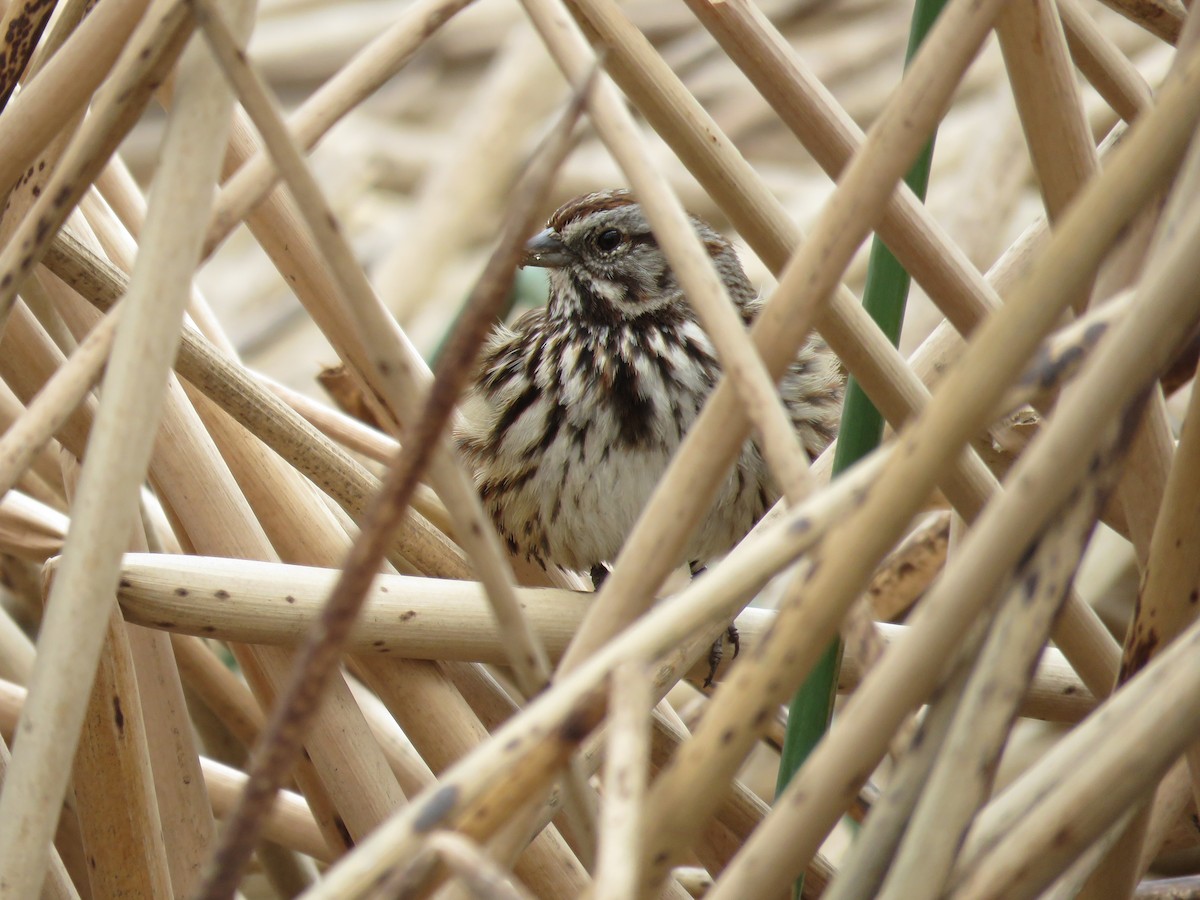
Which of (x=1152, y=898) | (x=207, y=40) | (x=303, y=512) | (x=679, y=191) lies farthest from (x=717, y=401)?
(x=679, y=191)

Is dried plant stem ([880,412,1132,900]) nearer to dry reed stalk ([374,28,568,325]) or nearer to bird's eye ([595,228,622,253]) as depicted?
bird's eye ([595,228,622,253])

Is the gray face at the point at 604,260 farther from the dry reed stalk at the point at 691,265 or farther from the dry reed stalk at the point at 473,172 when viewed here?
the dry reed stalk at the point at 473,172

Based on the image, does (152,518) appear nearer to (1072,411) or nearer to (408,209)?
(1072,411)

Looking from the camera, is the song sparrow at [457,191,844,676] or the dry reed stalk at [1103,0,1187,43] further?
the song sparrow at [457,191,844,676]

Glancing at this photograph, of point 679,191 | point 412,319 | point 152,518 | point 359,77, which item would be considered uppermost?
point 679,191

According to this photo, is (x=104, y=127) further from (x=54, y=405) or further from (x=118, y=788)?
(x=118, y=788)

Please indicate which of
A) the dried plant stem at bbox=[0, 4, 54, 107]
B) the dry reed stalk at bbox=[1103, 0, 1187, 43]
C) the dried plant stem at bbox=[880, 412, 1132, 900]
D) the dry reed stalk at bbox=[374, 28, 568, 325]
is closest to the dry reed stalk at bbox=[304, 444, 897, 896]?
the dried plant stem at bbox=[880, 412, 1132, 900]
